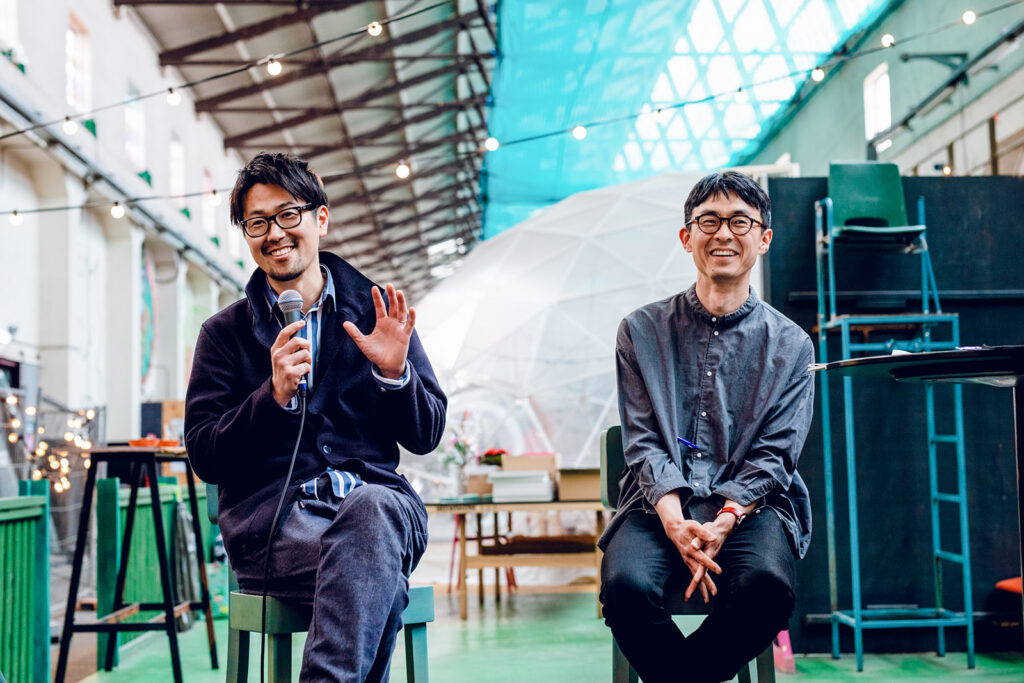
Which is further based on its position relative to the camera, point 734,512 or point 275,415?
point 734,512

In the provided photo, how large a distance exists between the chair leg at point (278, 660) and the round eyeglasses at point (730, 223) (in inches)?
54.9

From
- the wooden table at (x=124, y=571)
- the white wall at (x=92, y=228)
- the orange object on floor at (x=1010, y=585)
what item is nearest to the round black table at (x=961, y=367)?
the orange object on floor at (x=1010, y=585)

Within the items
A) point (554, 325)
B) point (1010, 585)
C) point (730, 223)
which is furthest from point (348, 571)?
point (554, 325)

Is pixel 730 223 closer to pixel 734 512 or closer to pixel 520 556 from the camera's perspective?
pixel 734 512

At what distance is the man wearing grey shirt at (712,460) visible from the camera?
78.8 inches

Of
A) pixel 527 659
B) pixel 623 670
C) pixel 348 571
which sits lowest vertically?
pixel 527 659

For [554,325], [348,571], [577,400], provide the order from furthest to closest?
1. [554,325]
2. [577,400]
3. [348,571]

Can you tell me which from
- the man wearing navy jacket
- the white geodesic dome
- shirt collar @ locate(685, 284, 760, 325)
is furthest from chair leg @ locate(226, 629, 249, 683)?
the white geodesic dome

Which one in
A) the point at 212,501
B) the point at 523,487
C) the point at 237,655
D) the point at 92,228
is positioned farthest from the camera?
the point at 92,228

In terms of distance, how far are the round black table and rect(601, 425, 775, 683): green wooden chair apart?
0.59 metres

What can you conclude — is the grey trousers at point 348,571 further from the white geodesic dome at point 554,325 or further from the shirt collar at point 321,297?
the white geodesic dome at point 554,325

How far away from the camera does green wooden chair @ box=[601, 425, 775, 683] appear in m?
2.12

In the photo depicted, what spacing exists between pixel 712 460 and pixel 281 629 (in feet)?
3.53

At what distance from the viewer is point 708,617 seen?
80.0 inches
